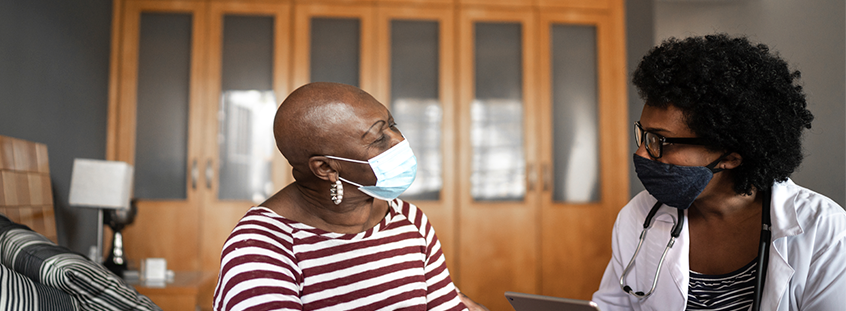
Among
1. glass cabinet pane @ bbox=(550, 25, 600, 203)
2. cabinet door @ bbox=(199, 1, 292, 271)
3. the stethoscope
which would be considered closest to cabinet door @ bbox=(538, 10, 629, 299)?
glass cabinet pane @ bbox=(550, 25, 600, 203)

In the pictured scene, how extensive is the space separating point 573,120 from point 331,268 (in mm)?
2863

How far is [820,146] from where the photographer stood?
174cm

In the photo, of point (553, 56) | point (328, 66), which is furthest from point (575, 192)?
point (328, 66)

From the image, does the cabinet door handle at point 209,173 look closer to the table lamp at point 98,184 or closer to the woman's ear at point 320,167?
the table lamp at point 98,184

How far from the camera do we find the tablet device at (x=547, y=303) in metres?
0.99

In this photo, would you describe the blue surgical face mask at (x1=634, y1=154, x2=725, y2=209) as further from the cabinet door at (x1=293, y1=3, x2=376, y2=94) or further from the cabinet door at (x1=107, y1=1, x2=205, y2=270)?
the cabinet door at (x1=107, y1=1, x2=205, y2=270)

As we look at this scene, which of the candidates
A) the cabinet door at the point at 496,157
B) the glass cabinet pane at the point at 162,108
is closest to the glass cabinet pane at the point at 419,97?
the cabinet door at the point at 496,157

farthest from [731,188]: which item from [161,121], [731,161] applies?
[161,121]

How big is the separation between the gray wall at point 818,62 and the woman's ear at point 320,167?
1.42 metres

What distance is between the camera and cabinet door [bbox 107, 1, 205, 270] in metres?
3.29

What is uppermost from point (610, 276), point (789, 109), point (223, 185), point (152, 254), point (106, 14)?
point (106, 14)

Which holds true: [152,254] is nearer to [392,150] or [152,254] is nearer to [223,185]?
[223,185]

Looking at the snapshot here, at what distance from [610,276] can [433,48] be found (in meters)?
2.33

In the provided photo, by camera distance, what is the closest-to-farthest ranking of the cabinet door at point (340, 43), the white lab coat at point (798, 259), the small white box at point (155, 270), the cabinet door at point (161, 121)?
the white lab coat at point (798, 259) → the small white box at point (155, 270) → the cabinet door at point (161, 121) → the cabinet door at point (340, 43)
